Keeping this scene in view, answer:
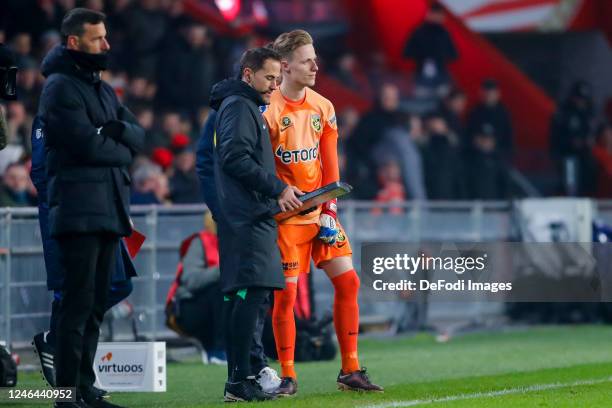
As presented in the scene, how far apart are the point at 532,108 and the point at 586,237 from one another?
19.7ft

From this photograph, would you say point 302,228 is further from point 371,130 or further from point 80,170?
point 371,130

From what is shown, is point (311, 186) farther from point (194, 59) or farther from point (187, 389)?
point (194, 59)

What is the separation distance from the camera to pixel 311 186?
A: 9.18 metres

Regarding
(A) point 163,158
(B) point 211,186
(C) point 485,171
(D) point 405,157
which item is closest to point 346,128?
(D) point 405,157

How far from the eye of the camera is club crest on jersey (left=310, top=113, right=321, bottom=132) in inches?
360

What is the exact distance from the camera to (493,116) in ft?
67.2

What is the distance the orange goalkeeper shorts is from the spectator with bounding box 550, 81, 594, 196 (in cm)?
1224

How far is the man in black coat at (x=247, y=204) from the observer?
28.1ft

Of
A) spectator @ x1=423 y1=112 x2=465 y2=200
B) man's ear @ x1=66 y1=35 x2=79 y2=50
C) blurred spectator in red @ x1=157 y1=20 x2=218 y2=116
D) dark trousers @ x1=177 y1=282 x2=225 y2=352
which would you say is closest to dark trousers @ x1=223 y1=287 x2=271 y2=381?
man's ear @ x1=66 y1=35 x2=79 y2=50

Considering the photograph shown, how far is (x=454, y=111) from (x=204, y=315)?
8.73 meters

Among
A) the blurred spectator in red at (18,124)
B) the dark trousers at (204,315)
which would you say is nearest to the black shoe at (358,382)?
the dark trousers at (204,315)

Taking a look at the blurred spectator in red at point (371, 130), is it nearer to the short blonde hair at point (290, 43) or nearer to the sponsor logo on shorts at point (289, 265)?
the short blonde hair at point (290, 43)

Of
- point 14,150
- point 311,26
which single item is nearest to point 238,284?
point 14,150

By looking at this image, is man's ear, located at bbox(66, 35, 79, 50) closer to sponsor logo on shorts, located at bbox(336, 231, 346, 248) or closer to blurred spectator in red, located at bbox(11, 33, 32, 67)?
sponsor logo on shorts, located at bbox(336, 231, 346, 248)
